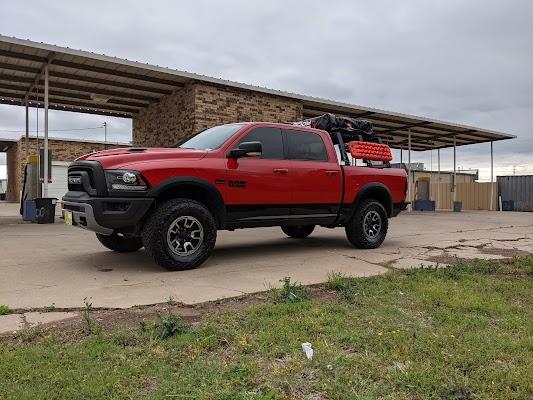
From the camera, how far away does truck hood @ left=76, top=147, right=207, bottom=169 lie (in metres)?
5.10

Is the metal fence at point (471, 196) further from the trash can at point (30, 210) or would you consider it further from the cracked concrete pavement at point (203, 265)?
the trash can at point (30, 210)

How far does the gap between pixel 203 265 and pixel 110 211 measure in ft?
4.73

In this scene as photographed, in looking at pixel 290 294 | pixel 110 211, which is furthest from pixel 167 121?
pixel 290 294

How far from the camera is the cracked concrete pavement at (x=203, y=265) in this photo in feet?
14.1

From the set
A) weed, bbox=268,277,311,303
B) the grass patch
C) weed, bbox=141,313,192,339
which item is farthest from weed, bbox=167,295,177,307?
weed, bbox=268,277,311,303

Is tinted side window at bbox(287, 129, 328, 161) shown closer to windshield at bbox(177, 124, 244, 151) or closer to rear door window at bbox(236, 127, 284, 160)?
rear door window at bbox(236, 127, 284, 160)

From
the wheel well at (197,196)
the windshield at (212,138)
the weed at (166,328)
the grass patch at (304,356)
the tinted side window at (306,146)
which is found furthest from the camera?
the tinted side window at (306,146)

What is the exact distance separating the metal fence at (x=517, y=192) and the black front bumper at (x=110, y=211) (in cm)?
2768

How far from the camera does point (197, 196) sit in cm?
570

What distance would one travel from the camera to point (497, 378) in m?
2.42

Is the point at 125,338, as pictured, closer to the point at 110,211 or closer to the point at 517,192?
the point at 110,211

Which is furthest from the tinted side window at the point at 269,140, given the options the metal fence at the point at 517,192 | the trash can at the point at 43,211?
the metal fence at the point at 517,192

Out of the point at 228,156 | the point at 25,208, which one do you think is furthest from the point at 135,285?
the point at 25,208

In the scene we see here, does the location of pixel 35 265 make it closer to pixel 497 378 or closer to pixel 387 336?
pixel 387 336
